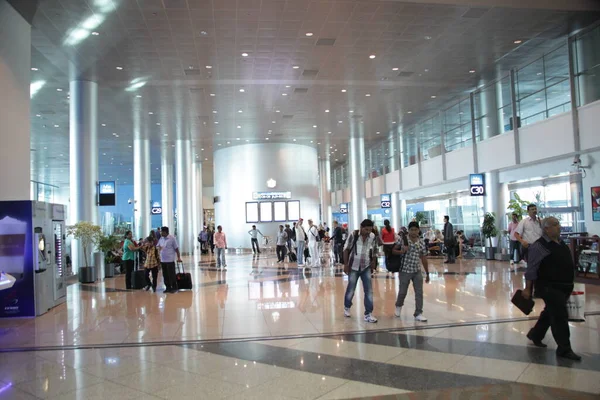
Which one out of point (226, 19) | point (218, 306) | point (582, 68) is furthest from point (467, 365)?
point (582, 68)

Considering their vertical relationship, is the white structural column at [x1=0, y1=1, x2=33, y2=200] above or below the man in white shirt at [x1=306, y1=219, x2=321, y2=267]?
above

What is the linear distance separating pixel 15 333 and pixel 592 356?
7.30 m

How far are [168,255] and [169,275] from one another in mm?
534

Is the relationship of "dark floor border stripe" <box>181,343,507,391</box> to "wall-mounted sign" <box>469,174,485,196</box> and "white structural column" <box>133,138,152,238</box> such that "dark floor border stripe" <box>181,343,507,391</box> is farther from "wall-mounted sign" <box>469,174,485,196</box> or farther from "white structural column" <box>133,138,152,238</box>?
"white structural column" <box>133,138,152,238</box>

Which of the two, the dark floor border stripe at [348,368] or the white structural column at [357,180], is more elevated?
the white structural column at [357,180]

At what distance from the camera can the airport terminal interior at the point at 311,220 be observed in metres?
4.74

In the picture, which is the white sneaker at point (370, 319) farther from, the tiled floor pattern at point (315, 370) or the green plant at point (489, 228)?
the green plant at point (489, 228)

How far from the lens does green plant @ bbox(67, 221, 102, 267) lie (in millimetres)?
12766

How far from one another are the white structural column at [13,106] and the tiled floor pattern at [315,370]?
4900 millimetres

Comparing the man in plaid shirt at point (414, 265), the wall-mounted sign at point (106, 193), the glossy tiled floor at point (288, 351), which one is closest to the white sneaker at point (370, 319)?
the glossy tiled floor at point (288, 351)

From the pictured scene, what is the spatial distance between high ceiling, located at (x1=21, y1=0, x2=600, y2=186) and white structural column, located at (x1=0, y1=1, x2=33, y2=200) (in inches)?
37.2

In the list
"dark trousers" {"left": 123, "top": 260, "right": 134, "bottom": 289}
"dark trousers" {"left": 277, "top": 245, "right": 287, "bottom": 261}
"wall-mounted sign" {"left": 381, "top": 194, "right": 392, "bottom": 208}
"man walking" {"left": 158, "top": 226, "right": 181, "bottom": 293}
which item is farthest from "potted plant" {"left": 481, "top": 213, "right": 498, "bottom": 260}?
"dark trousers" {"left": 123, "top": 260, "right": 134, "bottom": 289}

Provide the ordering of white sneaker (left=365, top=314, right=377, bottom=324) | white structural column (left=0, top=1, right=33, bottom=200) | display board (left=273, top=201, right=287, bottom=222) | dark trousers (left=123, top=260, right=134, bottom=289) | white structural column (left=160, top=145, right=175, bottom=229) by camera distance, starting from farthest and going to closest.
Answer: white structural column (left=160, top=145, right=175, bottom=229), display board (left=273, top=201, right=287, bottom=222), dark trousers (left=123, top=260, right=134, bottom=289), white structural column (left=0, top=1, right=33, bottom=200), white sneaker (left=365, top=314, right=377, bottom=324)

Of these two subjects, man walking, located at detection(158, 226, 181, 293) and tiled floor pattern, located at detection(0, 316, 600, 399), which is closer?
tiled floor pattern, located at detection(0, 316, 600, 399)
